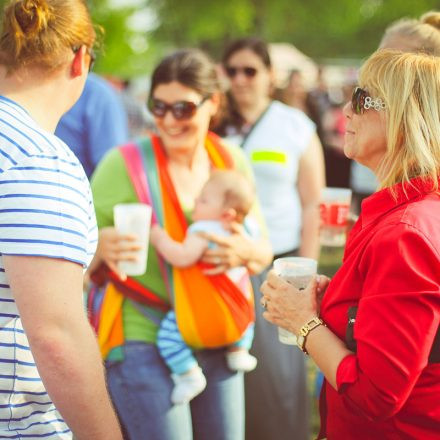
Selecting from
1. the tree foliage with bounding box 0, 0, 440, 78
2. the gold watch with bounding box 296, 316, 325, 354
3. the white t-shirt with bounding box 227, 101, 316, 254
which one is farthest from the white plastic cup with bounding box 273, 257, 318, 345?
the tree foliage with bounding box 0, 0, 440, 78

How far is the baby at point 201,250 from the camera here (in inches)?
106

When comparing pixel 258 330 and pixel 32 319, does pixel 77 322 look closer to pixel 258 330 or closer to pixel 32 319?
pixel 32 319

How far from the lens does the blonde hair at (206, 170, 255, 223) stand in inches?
111

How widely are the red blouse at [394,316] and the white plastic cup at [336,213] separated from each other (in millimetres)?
1176

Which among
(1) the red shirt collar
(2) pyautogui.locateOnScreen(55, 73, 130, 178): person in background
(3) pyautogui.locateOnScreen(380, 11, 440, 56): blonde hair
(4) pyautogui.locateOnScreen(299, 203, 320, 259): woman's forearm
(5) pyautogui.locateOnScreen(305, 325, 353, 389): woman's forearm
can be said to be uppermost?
(3) pyautogui.locateOnScreen(380, 11, 440, 56): blonde hair

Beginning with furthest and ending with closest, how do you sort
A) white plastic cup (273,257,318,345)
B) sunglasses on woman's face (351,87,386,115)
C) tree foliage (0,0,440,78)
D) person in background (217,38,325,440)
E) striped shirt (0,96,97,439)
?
1. tree foliage (0,0,440,78)
2. person in background (217,38,325,440)
3. white plastic cup (273,257,318,345)
4. sunglasses on woman's face (351,87,386,115)
5. striped shirt (0,96,97,439)

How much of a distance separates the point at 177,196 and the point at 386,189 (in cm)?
114

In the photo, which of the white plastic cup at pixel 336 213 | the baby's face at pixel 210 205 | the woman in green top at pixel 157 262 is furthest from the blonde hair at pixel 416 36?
the baby's face at pixel 210 205

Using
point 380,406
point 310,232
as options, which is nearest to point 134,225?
point 380,406

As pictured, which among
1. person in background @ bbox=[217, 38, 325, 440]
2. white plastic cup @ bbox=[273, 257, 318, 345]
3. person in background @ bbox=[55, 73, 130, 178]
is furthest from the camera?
person in background @ bbox=[55, 73, 130, 178]

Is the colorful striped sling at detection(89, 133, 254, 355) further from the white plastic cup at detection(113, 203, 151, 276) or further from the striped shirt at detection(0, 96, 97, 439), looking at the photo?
the striped shirt at detection(0, 96, 97, 439)

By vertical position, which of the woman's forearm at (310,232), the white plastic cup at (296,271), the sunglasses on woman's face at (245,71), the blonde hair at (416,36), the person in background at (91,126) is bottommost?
the woman's forearm at (310,232)

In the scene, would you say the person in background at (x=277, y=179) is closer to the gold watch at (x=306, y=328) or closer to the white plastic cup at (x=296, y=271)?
the white plastic cup at (x=296, y=271)

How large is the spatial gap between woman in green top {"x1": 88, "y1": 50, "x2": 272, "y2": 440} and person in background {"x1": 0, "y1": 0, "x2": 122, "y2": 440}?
88 centimetres
